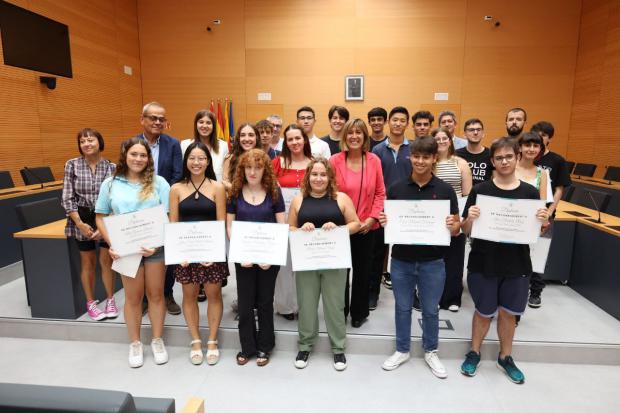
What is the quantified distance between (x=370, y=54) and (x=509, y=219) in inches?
247

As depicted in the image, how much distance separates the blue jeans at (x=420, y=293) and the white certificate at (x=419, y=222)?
18cm

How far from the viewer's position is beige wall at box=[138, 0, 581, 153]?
738cm

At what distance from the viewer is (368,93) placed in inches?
305

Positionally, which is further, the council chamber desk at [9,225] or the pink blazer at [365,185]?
the council chamber desk at [9,225]

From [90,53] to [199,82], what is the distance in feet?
6.63

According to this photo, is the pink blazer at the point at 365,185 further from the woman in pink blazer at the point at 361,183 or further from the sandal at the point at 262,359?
the sandal at the point at 262,359

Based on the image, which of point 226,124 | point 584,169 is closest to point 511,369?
point 584,169

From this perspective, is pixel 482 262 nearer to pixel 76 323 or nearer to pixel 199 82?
pixel 76 323

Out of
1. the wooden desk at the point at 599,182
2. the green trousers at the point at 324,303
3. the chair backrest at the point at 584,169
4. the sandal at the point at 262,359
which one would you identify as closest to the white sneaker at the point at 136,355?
the sandal at the point at 262,359

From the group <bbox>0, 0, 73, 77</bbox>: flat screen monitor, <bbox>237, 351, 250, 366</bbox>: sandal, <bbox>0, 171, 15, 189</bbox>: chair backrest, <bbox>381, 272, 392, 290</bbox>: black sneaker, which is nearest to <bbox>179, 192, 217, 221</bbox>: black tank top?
<bbox>237, 351, 250, 366</bbox>: sandal

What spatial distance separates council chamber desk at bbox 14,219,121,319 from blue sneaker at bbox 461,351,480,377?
2.95 meters

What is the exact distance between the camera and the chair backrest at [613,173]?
6074 mm

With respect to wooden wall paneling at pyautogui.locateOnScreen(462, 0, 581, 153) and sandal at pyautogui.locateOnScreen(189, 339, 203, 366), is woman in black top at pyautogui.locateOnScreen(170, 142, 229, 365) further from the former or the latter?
wooden wall paneling at pyautogui.locateOnScreen(462, 0, 581, 153)

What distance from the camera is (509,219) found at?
214 centimetres
